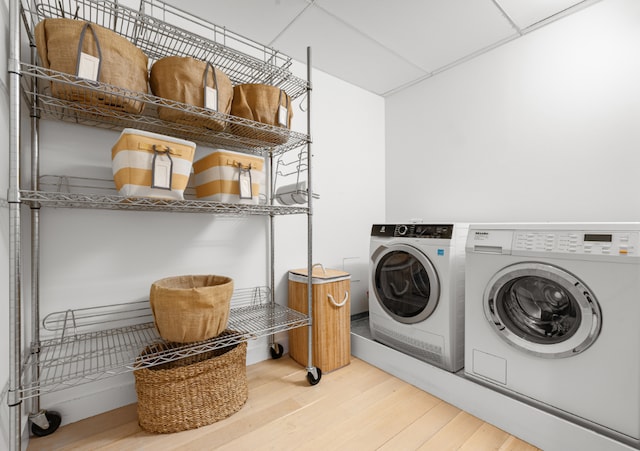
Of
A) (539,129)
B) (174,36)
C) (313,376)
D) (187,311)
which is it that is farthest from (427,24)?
(313,376)

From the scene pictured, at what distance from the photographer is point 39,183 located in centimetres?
127

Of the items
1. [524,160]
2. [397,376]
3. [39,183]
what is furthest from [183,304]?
[524,160]

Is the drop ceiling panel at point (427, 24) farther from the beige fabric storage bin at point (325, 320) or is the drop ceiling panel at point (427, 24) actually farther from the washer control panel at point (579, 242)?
the beige fabric storage bin at point (325, 320)

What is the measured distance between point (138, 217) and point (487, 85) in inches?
93.4

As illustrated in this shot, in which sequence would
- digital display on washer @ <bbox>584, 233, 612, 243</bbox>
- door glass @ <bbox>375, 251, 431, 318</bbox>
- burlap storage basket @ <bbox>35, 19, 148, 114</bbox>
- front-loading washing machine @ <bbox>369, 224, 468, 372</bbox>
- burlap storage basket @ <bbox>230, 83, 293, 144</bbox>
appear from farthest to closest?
door glass @ <bbox>375, 251, 431, 318</bbox>, front-loading washing machine @ <bbox>369, 224, 468, 372</bbox>, burlap storage basket @ <bbox>230, 83, 293, 144</bbox>, digital display on washer @ <bbox>584, 233, 612, 243</bbox>, burlap storage basket @ <bbox>35, 19, 148, 114</bbox>

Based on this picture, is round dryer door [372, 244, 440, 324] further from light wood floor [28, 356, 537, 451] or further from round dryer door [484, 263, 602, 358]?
light wood floor [28, 356, 537, 451]

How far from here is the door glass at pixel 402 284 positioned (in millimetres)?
1721

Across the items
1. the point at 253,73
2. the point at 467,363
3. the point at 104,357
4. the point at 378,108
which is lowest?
the point at 467,363

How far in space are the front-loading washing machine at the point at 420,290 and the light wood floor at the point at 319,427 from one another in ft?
0.84

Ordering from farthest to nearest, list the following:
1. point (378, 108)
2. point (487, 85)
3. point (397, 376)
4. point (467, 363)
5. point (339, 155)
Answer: point (378, 108), point (339, 155), point (487, 85), point (397, 376), point (467, 363)

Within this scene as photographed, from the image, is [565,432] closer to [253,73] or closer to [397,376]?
[397,376]

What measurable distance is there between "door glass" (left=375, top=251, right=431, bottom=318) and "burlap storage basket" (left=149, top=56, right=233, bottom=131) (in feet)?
4.24

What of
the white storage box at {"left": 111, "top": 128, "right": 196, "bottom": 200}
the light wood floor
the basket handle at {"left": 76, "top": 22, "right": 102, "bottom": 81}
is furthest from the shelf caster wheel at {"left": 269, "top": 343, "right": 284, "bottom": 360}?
the basket handle at {"left": 76, "top": 22, "right": 102, "bottom": 81}

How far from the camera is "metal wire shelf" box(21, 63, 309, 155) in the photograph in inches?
41.6
